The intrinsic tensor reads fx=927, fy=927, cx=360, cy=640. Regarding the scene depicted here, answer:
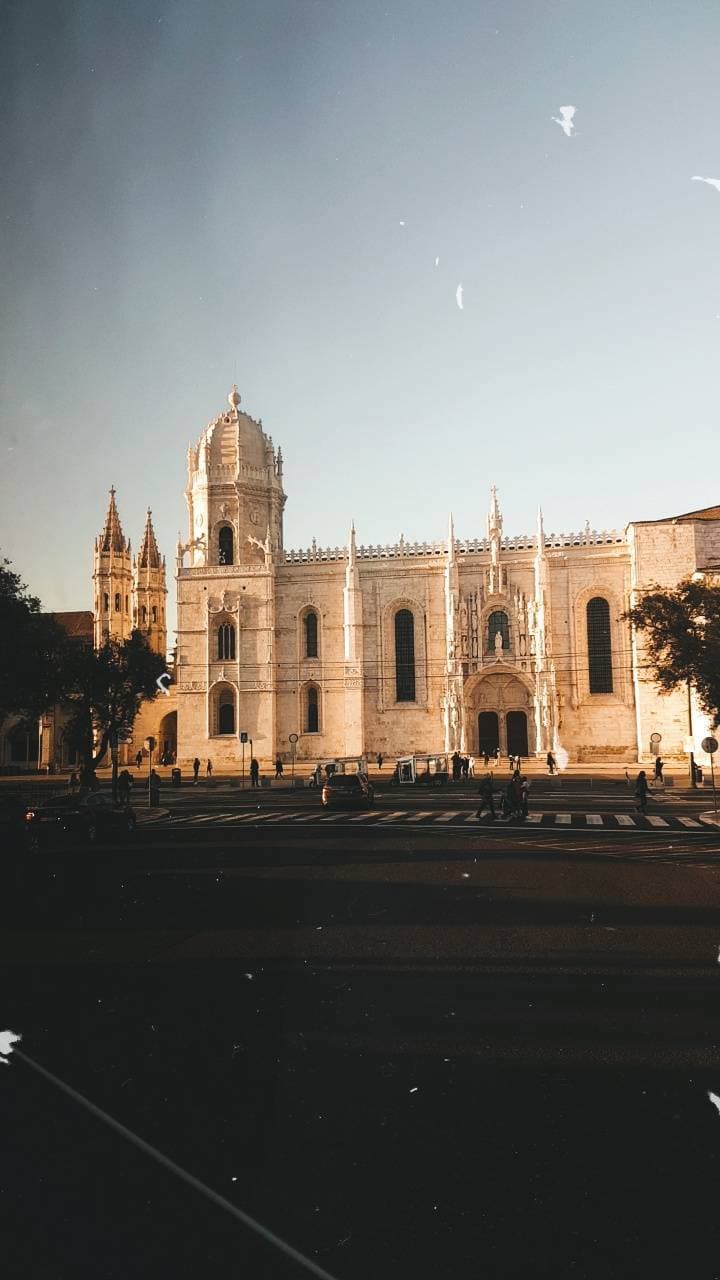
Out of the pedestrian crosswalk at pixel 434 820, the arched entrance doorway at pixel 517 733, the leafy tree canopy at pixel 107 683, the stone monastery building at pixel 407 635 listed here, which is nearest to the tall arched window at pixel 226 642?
the stone monastery building at pixel 407 635

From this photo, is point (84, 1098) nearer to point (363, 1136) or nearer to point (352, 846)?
point (363, 1136)

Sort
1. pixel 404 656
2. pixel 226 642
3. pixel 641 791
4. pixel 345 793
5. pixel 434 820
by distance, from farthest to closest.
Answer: pixel 226 642, pixel 404 656, pixel 345 793, pixel 641 791, pixel 434 820

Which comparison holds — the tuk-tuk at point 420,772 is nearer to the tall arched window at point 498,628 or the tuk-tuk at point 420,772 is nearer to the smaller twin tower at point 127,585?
the tall arched window at point 498,628

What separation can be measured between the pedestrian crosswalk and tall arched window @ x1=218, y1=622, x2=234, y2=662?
2913cm

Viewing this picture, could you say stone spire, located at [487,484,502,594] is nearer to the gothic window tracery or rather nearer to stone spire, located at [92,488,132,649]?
the gothic window tracery

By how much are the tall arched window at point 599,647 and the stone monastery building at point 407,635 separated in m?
0.08

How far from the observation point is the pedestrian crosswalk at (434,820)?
2345cm

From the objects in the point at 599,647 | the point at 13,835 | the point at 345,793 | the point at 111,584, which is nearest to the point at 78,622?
the point at 111,584

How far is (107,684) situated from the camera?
41.4 meters

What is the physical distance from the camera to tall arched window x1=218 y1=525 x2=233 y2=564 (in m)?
59.3

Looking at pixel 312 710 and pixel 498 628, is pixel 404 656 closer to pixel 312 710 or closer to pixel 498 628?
pixel 498 628

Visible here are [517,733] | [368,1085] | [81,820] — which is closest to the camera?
[368,1085]

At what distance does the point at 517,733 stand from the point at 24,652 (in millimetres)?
31905

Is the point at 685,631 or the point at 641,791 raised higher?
the point at 685,631
